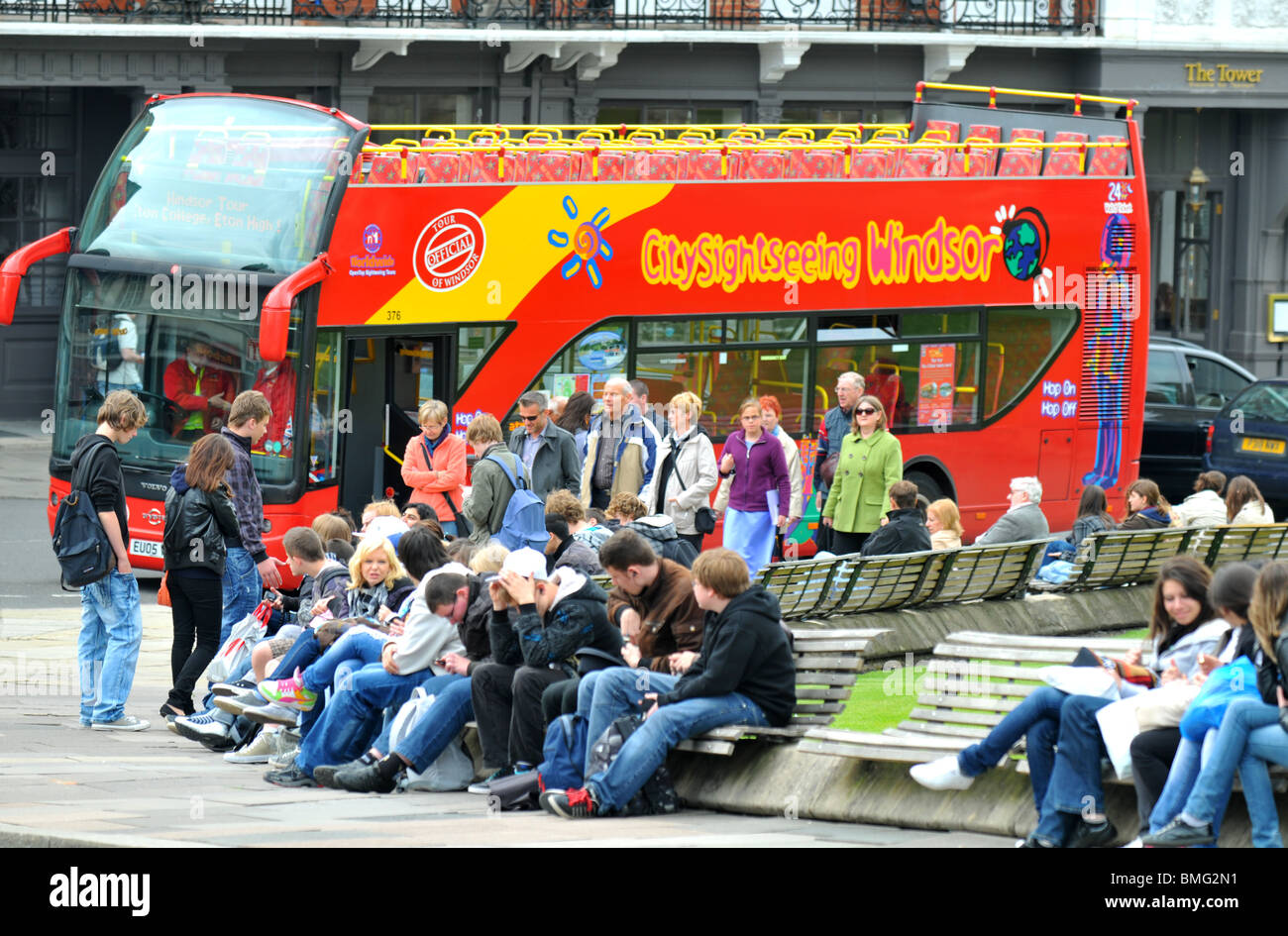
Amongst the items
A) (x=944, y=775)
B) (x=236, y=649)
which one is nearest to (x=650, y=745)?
(x=944, y=775)

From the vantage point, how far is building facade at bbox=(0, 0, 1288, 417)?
26.8 metres

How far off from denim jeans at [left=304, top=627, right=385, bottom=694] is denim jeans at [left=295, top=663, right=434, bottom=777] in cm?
13

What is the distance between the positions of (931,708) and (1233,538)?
6.13 m

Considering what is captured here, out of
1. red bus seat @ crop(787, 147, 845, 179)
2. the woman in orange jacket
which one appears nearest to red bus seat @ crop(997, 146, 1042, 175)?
red bus seat @ crop(787, 147, 845, 179)

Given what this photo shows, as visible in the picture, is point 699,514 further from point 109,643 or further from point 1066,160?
point 1066,160

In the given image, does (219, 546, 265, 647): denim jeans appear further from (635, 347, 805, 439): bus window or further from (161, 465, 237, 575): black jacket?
(635, 347, 805, 439): bus window

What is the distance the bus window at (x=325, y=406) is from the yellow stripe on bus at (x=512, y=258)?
38cm

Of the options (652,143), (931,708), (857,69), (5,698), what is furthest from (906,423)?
(857,69)

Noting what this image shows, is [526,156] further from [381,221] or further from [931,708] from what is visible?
[931,708]

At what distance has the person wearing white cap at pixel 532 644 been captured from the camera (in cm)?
928

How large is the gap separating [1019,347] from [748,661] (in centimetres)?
1109

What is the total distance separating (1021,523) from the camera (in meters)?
14.5

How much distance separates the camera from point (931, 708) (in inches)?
354

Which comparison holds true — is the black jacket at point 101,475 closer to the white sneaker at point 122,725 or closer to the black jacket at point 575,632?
the white sneaker at point 122,725
